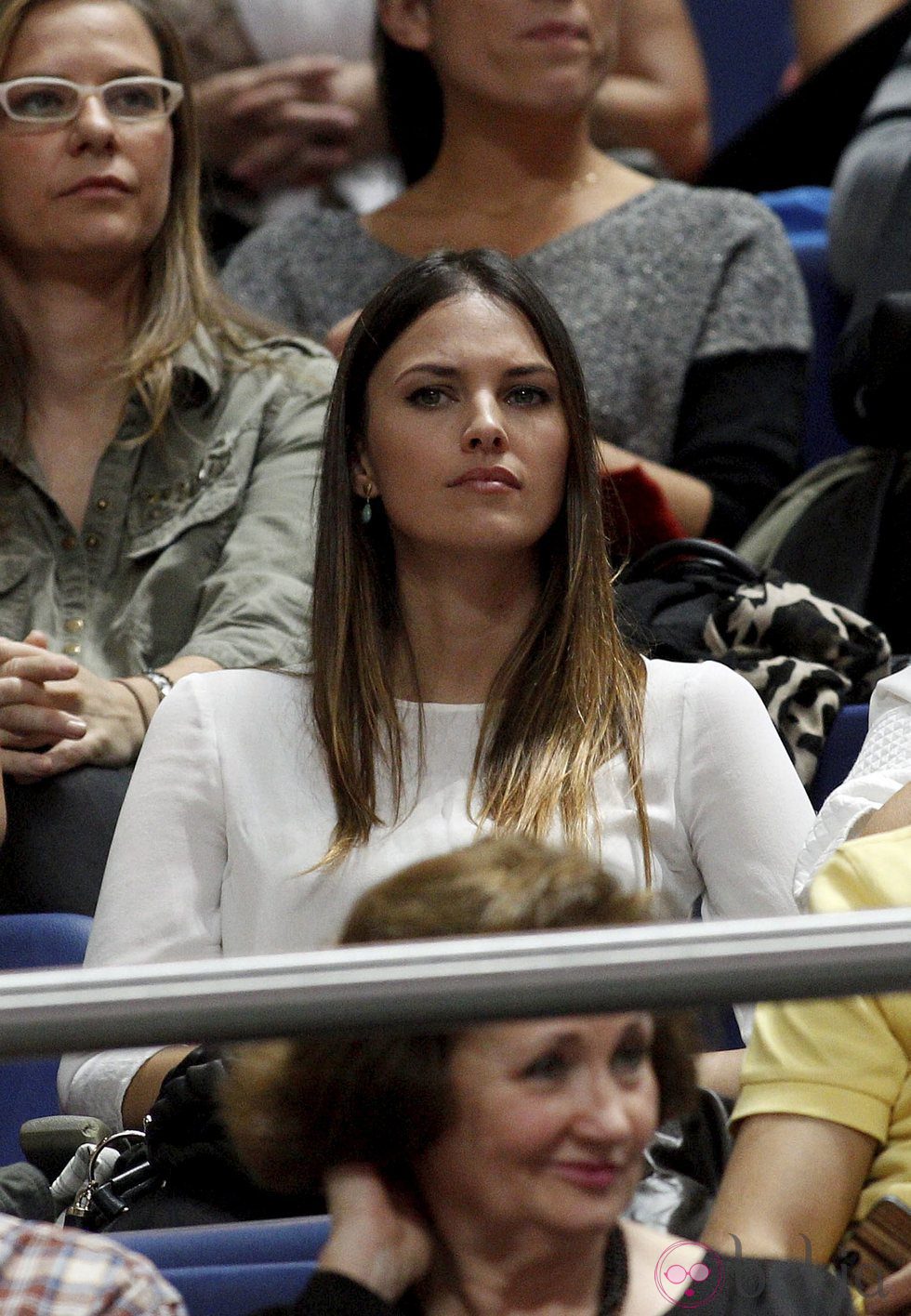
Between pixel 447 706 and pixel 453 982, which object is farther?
pixel 447 706

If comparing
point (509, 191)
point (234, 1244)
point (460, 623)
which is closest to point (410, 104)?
point (509, 191)

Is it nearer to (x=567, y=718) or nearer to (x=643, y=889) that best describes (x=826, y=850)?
(x=567, y=718)

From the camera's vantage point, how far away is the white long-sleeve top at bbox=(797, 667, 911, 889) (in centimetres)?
140

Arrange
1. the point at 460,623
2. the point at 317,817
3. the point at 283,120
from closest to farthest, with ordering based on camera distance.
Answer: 1. the point at 317,817
2. the point at 460,623
3. the point at 283,120

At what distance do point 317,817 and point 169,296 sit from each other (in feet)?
2.38


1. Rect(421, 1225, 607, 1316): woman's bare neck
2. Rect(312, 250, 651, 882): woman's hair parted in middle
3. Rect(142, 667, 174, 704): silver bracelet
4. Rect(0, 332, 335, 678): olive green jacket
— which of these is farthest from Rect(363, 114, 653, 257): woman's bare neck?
Rect(421, 1225, 607, 1316): woman's bare neck

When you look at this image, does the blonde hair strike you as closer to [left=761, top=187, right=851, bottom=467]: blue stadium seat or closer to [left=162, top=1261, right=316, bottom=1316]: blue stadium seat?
[left=761, top=187, right=851, bottom=467]: blue stadium seat

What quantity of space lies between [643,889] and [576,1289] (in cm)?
16

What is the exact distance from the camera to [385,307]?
1.69 m

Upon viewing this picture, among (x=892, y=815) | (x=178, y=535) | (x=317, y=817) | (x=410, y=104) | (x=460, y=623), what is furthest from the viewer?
(x=410, y=104)

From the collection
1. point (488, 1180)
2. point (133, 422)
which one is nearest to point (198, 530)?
point (133, 422)

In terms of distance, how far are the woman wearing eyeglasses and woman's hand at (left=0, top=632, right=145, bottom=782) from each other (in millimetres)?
63

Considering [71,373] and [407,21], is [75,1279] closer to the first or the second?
[71,373]

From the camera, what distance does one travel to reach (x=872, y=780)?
1.42m
